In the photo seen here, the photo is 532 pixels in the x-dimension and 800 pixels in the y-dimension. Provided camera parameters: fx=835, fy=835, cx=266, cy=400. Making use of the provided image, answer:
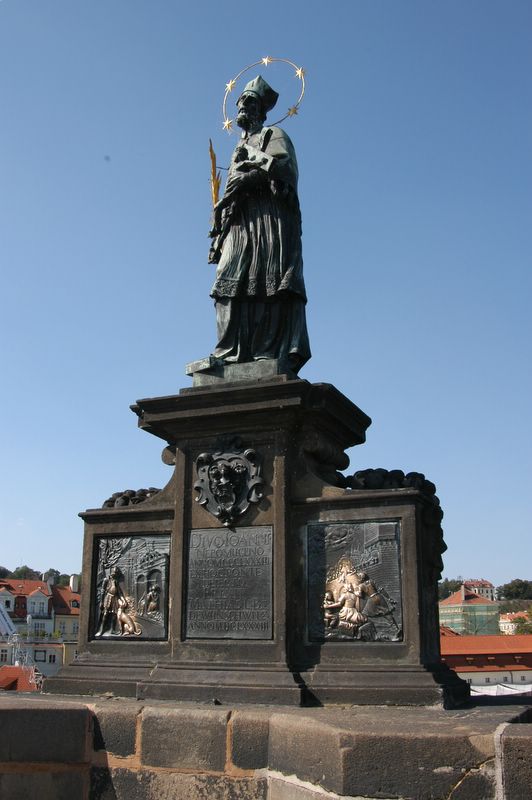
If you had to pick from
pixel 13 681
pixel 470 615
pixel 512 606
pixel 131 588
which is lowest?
pixel 13 681

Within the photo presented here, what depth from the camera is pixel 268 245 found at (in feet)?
27.2

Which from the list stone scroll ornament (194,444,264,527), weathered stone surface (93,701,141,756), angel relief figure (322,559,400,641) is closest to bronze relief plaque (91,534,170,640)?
stone scroll ornament (194,444,264,527)

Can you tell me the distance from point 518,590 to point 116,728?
496 feet

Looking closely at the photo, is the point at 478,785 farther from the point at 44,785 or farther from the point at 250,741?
the point at 44,785

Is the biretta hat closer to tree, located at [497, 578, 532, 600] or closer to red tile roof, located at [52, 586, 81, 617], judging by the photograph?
red tile roof, located at [52, 586, 81, 617]

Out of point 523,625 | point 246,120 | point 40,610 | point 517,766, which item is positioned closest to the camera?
point 517,766

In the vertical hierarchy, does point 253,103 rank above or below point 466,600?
above

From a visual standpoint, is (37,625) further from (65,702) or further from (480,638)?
(65,702)

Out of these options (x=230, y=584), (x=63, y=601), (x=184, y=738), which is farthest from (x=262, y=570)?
(x=63, y=601)

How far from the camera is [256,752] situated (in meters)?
5.70

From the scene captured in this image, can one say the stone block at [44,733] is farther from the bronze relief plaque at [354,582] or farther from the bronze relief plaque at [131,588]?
the bronze relief plaque at [354,582]

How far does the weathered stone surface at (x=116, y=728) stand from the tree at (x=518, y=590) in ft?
492

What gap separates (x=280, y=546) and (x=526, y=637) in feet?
195

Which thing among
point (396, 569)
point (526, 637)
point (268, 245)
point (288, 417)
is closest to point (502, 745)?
point (396, 569)
